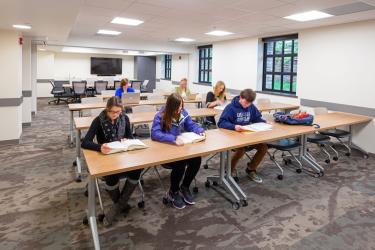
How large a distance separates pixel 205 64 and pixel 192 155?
8.48 metres

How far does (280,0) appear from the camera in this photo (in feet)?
12.9

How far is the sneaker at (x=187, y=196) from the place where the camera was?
3133 millimetres

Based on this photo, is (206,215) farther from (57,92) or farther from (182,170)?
(57,92)

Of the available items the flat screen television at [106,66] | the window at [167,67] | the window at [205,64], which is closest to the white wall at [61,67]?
the flat screen television at [106,66]

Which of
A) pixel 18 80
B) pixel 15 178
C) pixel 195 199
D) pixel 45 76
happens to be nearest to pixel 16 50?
pixel 18 80

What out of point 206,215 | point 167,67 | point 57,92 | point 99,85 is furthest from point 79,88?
point 206,215

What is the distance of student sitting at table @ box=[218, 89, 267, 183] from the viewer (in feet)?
11.4

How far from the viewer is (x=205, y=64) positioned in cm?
1062

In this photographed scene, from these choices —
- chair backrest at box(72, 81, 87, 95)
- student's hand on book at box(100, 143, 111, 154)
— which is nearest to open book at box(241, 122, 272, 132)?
student's hand on book at box(100, 143, 111, 154)

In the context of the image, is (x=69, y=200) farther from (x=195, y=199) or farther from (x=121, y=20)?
(x=121, y=20)

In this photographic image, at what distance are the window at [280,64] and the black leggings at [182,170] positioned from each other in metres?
4.78

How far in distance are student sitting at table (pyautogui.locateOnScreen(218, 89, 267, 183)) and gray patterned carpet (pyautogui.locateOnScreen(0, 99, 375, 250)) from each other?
0.25 metres

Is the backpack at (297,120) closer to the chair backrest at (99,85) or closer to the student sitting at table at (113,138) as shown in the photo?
the student sitting at table at (113,138)

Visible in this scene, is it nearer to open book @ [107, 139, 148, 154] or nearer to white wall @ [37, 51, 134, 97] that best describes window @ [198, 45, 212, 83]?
white wall @ [37, 51, 134, 97]
